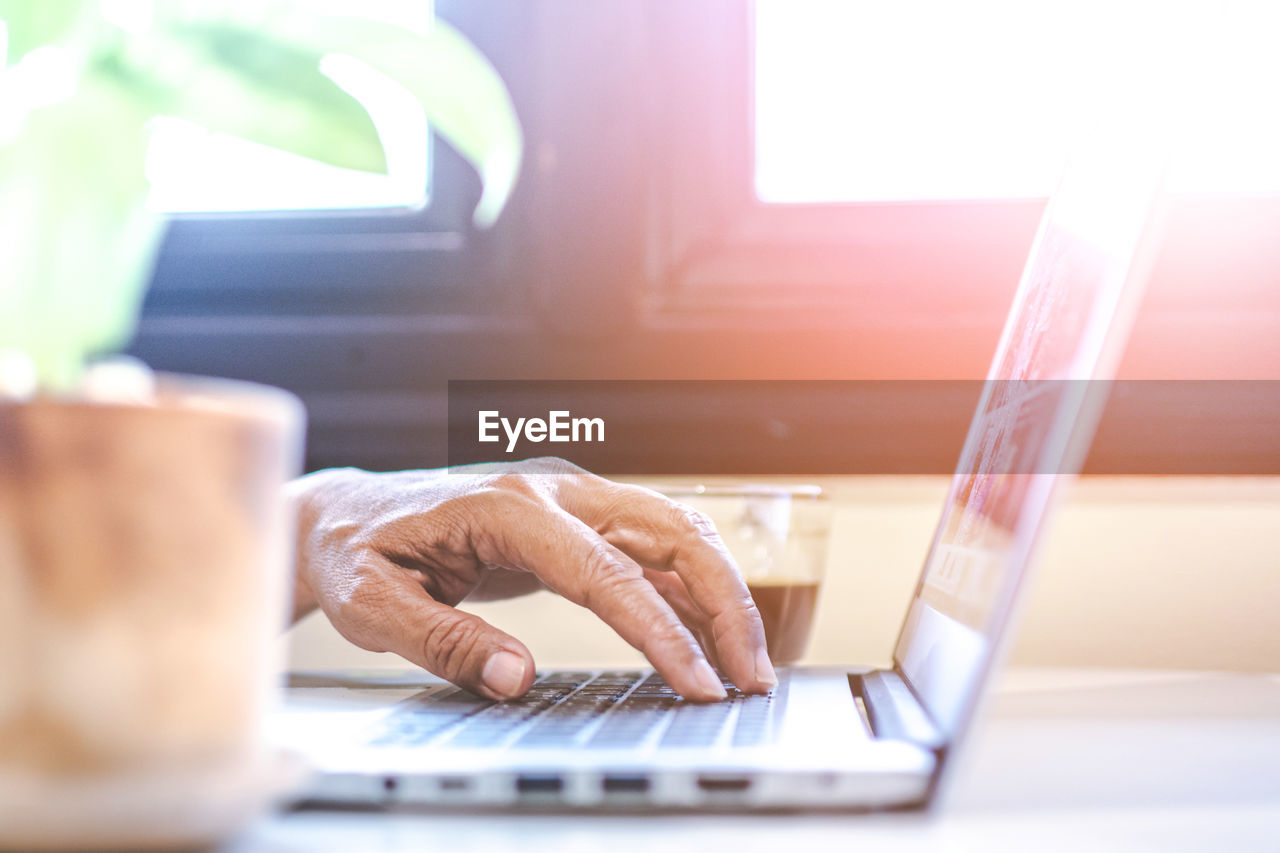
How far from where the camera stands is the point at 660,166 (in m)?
0.90

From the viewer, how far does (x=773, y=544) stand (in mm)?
681

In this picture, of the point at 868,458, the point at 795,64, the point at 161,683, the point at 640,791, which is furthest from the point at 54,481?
the point at 795,64

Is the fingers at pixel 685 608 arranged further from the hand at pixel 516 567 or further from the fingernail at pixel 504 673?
the fingernail at pixel 504 673

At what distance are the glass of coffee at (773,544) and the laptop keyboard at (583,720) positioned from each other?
0.45 ft

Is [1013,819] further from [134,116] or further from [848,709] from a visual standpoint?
[134,116]

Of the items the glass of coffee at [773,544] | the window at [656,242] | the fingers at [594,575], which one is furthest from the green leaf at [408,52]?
the window at [656,242]

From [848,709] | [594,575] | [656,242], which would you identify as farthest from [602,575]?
[656,242]

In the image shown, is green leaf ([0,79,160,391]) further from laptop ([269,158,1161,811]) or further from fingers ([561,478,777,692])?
fingers ([561,478,777,692])

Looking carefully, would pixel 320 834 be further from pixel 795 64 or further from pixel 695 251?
pixel 795 64

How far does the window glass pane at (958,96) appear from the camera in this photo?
33.3 inches

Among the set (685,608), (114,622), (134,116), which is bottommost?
(685,608)

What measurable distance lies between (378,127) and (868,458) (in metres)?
0.67

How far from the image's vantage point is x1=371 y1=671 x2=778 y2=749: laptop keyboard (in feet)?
1.15

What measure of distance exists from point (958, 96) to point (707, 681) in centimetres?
64
